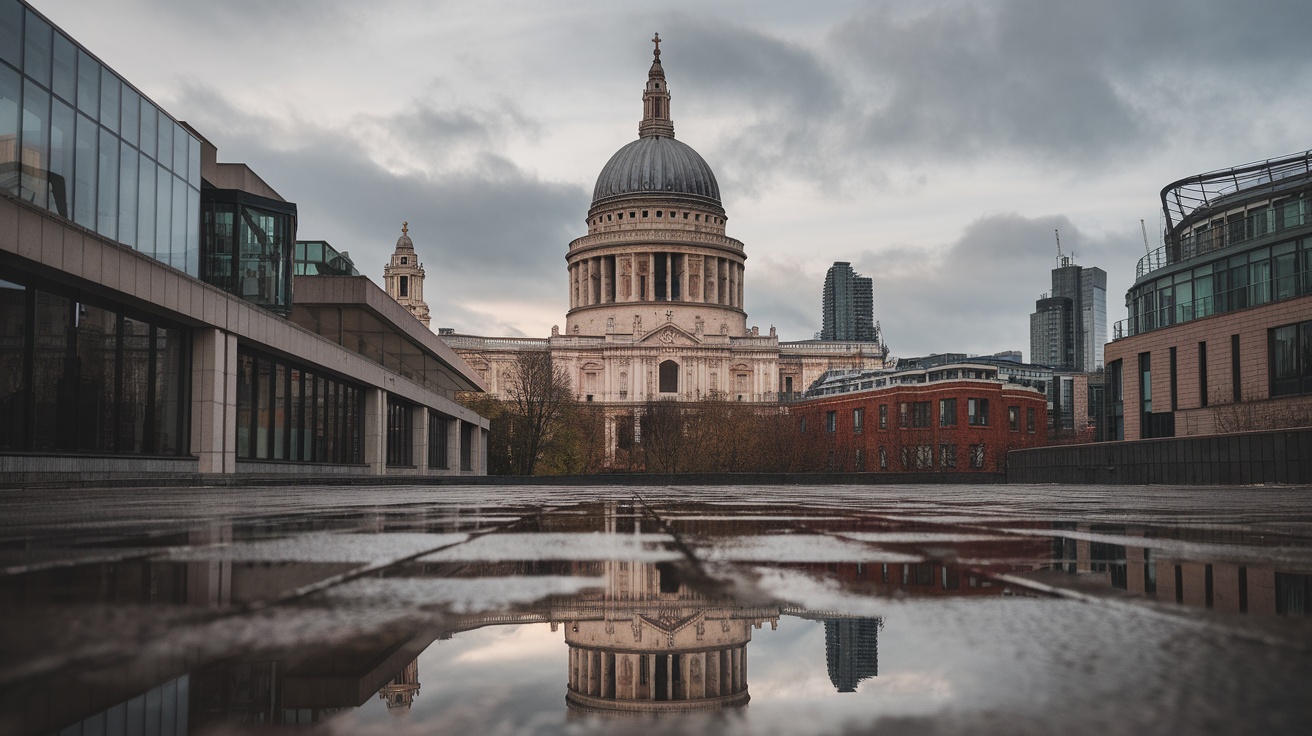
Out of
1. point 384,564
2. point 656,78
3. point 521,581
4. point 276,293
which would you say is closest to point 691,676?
point 521,581

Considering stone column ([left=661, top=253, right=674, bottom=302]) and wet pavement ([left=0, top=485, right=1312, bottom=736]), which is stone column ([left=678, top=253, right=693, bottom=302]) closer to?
stone column ([left=661, top=253, right=674, bottom=302])

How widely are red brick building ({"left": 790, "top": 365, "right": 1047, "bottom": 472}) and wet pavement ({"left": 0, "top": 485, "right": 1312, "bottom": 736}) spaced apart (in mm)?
70858

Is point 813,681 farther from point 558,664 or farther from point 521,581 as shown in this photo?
point 521,581

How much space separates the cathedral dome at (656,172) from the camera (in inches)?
4980

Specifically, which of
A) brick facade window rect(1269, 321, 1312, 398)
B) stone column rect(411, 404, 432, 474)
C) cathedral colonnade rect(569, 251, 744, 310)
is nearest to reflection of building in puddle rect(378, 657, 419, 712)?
stone column rect(411, 404, 432, 474)

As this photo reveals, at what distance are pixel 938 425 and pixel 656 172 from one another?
62048 mm

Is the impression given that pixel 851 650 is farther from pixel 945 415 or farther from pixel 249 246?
pixel 945 415

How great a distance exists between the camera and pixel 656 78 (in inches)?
5733

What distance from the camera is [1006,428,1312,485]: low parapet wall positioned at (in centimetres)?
2333

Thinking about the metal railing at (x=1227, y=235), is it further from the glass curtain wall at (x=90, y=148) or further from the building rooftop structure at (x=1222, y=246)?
the glass curtain wall at (x=90, y=148)

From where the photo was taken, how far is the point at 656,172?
127 metres

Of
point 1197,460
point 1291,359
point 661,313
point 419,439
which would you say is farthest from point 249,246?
point 661,313

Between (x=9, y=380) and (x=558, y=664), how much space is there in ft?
53.7

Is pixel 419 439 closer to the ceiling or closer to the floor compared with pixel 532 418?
closer to the floor
